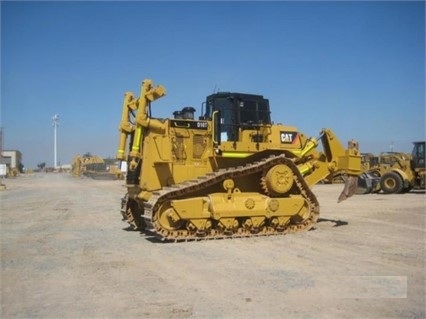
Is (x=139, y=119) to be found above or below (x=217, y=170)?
above

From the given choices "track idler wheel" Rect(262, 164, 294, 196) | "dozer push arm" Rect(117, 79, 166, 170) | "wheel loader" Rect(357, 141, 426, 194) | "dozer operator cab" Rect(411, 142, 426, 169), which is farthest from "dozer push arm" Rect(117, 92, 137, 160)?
"dozer operator cab" Rect(411, 142, 426, 169)

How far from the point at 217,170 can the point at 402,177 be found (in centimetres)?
1923

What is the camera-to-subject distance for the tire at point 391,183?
28003mm

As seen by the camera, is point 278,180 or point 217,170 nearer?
point 278,180

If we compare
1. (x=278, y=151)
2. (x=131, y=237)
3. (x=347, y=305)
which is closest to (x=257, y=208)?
(x=278, y=151)

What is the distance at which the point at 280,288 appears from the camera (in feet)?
22.0

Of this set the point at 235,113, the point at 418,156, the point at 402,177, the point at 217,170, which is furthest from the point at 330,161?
the point at 418,156

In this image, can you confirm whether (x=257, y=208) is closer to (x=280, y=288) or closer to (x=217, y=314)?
(x=280, y=288)

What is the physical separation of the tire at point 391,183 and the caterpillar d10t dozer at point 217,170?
16680 millimetres

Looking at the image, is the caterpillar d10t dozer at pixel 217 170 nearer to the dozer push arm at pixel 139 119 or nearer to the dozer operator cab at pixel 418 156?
the dozer push arm at pixel 139 119

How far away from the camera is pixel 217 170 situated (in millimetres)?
12445

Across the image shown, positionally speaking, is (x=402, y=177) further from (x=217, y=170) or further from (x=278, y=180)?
(x=217, y=170)

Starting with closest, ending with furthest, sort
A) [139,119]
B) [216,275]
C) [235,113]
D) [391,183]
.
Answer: [216,275] → [139,119] → [235,113] → [391,183]

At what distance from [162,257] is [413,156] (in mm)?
23982
